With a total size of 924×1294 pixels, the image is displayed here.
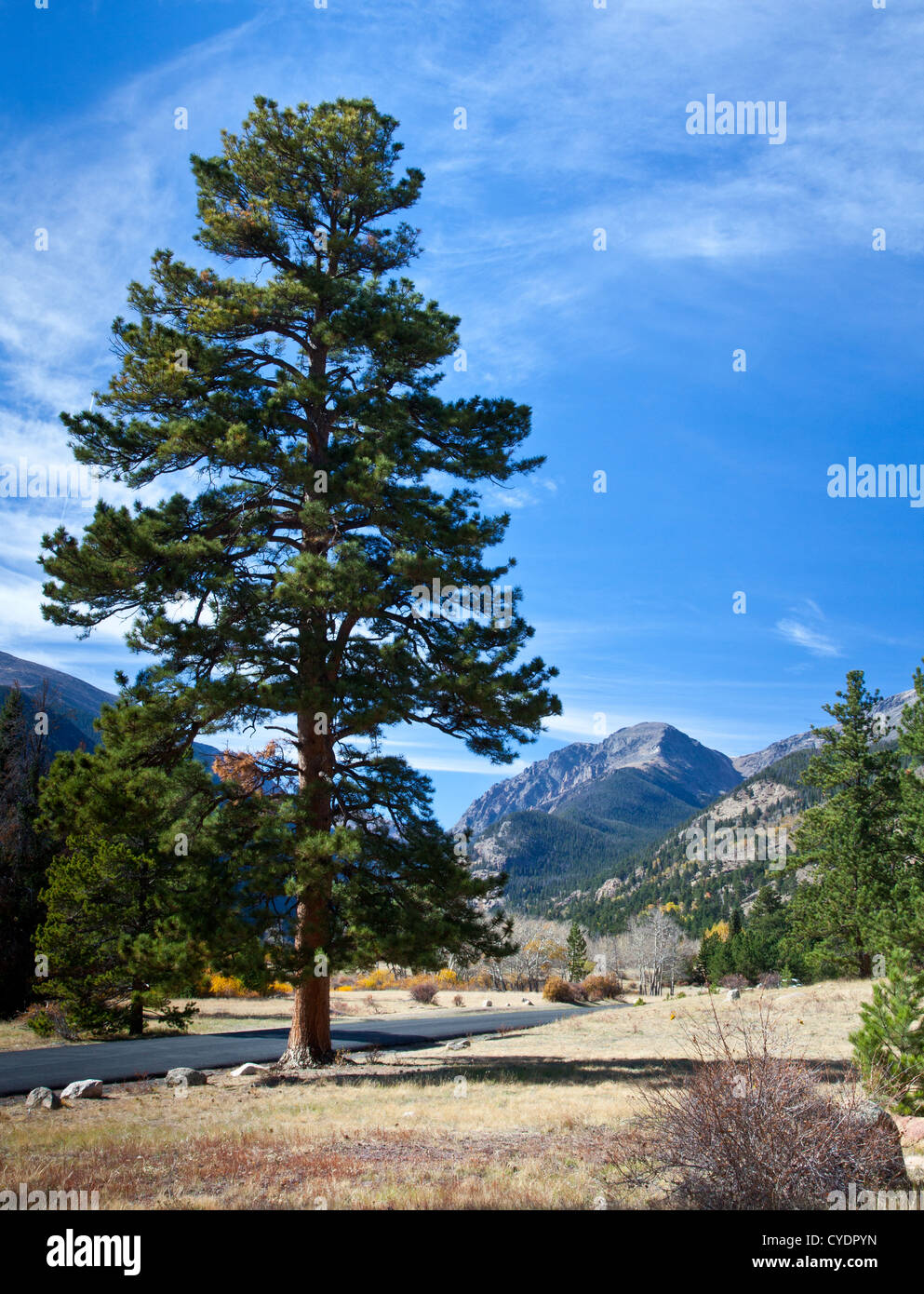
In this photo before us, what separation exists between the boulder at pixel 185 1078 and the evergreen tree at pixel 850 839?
26947 millimetres

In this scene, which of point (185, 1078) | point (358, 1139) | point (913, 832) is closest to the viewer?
point (358, 1139)

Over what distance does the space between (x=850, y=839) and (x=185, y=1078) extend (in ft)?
96.1

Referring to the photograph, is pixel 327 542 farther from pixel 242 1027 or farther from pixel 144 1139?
pixel 242 1027

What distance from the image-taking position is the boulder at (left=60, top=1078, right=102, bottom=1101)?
37.0 ft

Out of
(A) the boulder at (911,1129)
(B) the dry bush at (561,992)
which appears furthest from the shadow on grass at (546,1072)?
(B) the dry bush at (561,992)

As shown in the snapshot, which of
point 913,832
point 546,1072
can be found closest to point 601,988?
point 913,832

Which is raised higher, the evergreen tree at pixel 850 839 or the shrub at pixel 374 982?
the evergreen tree at pixel 850 839

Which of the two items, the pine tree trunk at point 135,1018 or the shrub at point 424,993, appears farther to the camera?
the shrub at point 424,993

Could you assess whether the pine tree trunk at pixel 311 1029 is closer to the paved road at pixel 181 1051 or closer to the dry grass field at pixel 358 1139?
the dry grass field at pixel 358 1139

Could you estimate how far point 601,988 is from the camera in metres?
47.6

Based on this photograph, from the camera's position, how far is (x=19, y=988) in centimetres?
2402

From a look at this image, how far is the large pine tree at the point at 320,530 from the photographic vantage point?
12.9m

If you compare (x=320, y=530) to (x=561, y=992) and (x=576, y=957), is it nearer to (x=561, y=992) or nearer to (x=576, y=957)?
(x=561, y=992)
